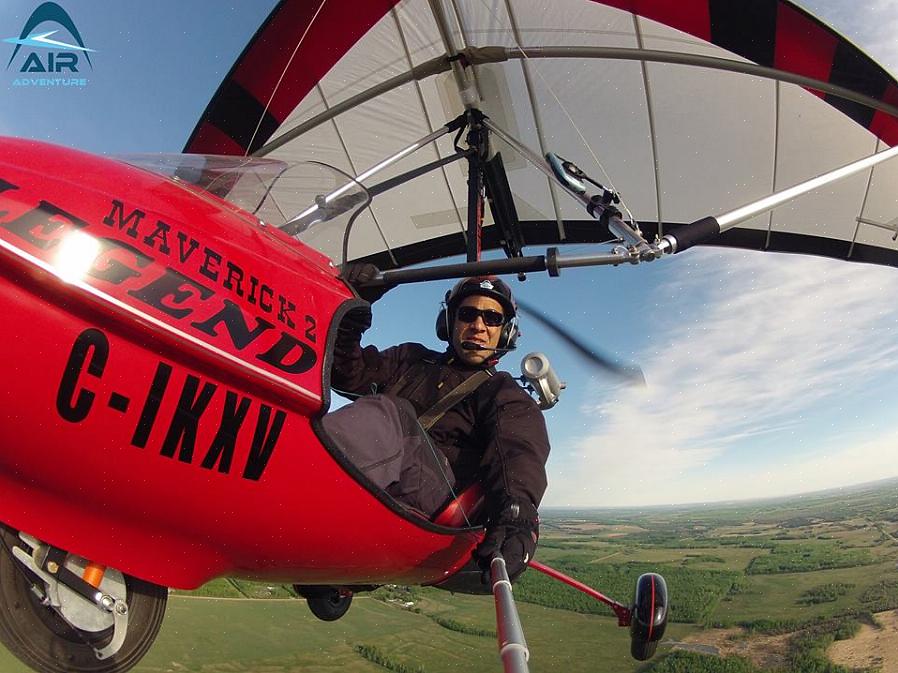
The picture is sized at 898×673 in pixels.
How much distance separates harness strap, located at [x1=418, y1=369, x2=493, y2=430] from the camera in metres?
3.07

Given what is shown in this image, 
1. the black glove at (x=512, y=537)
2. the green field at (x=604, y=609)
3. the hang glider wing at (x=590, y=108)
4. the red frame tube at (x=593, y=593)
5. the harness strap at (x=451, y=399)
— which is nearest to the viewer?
the black glove at (x=512, y=537)

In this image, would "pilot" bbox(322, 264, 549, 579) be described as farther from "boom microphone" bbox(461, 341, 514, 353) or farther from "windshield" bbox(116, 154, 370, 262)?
"windshield" bbox(116, 154, 370, 262)

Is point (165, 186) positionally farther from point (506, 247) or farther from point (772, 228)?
point (772, 228)

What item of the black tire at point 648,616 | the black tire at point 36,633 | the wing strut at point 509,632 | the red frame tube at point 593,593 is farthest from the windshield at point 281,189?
the black tire at point 648,616

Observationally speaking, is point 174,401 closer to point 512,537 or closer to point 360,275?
point 360,275

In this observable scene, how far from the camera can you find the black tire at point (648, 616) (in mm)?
4039

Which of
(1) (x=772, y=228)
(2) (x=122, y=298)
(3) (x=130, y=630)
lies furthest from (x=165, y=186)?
(1) (x=772, y=228)

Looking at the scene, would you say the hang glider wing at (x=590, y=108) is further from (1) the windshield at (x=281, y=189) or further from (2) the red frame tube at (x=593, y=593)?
(2) the red frame tube at (x=593, y=593)

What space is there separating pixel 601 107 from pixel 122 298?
6429 mm

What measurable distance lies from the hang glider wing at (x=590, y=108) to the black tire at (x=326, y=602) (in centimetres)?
410

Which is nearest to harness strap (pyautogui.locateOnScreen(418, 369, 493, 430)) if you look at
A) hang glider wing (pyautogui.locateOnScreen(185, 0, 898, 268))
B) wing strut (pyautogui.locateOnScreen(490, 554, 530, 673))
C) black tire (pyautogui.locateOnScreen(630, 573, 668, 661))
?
wing strut (pyautogui.locateOnScreen(490, 554, 530, 673))

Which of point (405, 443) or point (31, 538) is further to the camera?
point (405, 443)

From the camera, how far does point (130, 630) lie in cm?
198

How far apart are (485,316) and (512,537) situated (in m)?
1.46
